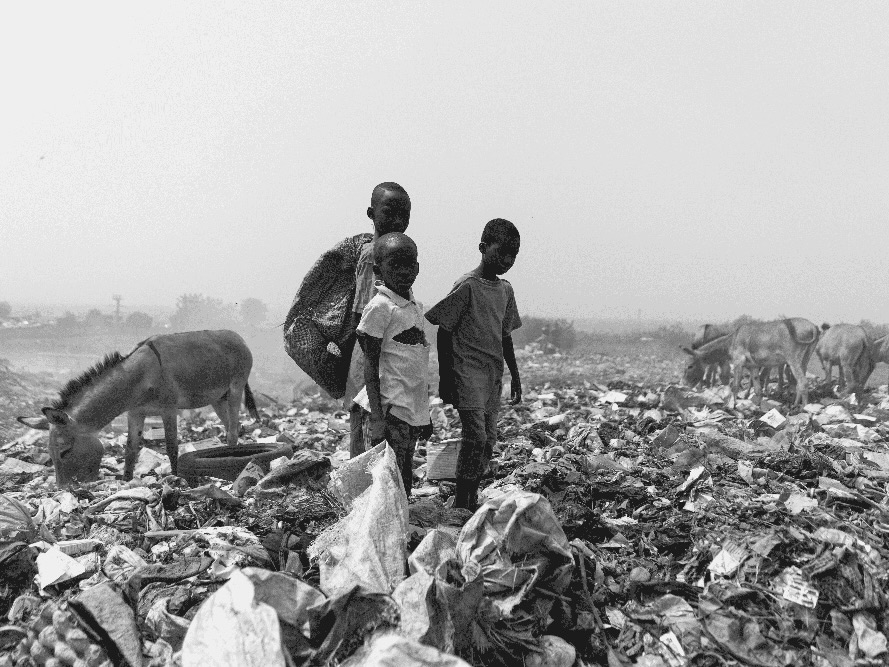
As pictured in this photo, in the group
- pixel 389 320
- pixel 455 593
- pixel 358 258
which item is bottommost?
pixel 455 593

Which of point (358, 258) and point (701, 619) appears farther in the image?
point (358, 258)

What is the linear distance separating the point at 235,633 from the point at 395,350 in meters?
1.64

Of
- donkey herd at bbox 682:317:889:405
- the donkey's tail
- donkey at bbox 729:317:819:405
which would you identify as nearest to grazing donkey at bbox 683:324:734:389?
donkey herd at bbox 682:317:889:405

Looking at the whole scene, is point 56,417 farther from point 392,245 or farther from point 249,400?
point 392,245

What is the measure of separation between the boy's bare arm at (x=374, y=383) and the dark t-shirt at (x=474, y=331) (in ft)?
1.42

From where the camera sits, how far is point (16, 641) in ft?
8.55

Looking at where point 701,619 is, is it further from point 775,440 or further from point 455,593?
point 775,440

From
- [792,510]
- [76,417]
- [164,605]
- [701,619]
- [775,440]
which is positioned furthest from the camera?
[775,440]

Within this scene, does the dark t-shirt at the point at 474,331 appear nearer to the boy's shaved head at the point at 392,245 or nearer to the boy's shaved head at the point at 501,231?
the boy's shaved head at the point at 501,231

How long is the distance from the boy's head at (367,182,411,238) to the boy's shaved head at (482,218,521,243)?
1.66 feet

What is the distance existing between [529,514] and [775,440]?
476 cm

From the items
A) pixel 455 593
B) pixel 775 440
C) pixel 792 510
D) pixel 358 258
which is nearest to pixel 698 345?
pixel 775 440

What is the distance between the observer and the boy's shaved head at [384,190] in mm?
3523

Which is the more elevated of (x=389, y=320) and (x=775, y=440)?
(x=389, y=320)
